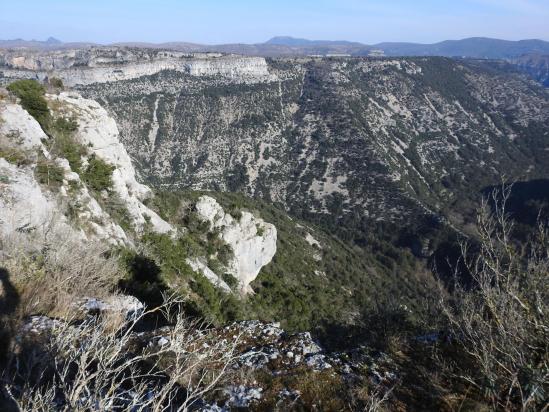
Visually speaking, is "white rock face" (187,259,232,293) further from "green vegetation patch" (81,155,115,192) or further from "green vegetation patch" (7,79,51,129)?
"green vegetation patch" (7,79,51,129)

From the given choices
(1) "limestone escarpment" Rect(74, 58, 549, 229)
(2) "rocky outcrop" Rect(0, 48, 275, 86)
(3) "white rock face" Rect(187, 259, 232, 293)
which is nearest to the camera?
(3) "white rock face" Rect(187, 259, 232, 293)

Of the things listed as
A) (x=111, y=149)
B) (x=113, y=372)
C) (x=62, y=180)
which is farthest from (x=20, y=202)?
(x=111, y=149)

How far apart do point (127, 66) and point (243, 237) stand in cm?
9537

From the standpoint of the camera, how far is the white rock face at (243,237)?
3083 centimetres

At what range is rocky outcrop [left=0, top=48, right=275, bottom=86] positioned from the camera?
10162cm

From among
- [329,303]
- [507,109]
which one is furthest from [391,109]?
[329,303]

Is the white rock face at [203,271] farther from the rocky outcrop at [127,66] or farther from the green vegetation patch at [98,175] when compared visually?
the rocky outcrop at [127,66]

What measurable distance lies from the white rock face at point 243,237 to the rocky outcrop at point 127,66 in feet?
274

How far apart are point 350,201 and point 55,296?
81154 millimetres

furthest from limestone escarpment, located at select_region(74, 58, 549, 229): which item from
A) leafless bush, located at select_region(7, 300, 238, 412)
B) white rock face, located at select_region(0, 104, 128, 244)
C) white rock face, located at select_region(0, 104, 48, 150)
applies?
leafless bush, located at select_region(7, 300, 238, 412)

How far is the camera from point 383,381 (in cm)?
714

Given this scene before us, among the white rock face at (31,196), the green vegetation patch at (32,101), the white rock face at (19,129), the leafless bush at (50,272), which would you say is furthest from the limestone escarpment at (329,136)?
the leafless bush at (50,272)

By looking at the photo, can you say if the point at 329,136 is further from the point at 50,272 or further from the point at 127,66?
the point at 50,272

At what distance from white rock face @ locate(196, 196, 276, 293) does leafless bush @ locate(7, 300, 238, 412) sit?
2248 cm
